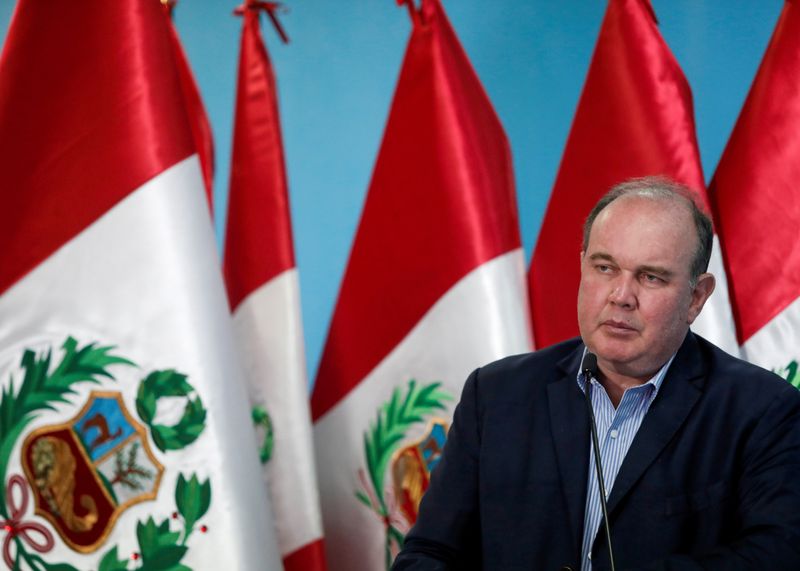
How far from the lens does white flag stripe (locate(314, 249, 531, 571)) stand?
2.65 m

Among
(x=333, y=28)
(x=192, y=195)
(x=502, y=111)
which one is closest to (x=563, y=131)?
(x=502, y=111)

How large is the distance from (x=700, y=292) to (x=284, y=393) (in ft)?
4.10

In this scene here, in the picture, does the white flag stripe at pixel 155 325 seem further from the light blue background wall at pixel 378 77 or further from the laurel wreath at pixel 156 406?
the light blue background wall at pixel 378 77

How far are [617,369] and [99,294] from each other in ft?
4.06

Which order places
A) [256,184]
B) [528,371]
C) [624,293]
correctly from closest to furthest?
[624,293] < [528,371] < [256,184]

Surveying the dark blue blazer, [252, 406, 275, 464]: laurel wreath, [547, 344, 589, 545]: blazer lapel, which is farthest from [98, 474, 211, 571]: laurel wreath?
[547, 344, 589, 545]: blazer lapel

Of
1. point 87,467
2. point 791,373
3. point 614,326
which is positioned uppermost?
point 614,326

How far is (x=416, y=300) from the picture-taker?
9.02 feet

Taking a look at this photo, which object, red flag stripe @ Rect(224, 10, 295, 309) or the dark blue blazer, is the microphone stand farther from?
red flag stripe @ Rect(224, 10, 295, 309)

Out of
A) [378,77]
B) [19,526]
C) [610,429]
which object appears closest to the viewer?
[610,429]

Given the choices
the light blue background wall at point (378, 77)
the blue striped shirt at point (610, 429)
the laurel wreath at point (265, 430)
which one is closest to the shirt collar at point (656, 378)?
the blue striped shirt at point (610, 429)

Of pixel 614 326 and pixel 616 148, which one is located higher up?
pixel 616 148

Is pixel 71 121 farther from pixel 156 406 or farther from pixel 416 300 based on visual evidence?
pixel 416 300

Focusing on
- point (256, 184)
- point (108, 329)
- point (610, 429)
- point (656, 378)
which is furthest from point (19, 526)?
point (656, 378)
